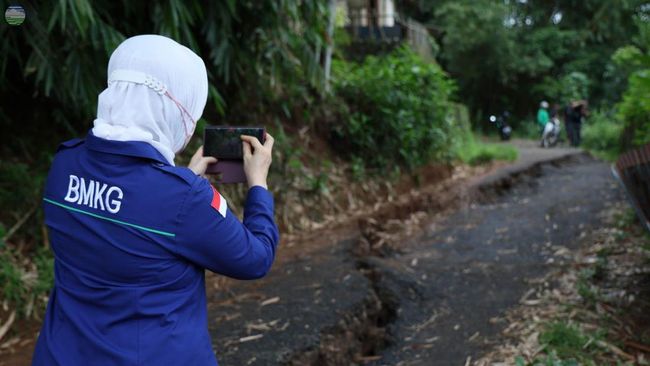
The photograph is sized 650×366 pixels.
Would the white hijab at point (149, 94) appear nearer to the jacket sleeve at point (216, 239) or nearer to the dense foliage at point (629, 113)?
the jacket sleeve at point (216, 239)

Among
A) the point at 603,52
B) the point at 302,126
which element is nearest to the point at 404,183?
the point at 302,126

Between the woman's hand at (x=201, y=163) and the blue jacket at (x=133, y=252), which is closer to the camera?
the blue jacket at (x=133, y=252)

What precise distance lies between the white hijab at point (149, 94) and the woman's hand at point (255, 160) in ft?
0.84

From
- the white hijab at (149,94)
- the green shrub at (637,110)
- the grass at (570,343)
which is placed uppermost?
the white hijab at (149,94)

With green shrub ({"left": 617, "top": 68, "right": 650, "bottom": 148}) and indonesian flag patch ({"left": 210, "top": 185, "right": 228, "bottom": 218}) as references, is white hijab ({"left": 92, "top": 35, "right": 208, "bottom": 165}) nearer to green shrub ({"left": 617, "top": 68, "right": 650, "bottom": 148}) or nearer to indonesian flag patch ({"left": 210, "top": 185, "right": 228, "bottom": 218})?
indonesian flag patch ({"left": 210, "top": 185, "right": 228, "bottom": 218})

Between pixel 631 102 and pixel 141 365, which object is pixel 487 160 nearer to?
pixel 631 102

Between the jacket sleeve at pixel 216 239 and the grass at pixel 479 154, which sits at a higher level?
the jacket sleeve at pixel 216 239

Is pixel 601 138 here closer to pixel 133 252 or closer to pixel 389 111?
pixel 389 111

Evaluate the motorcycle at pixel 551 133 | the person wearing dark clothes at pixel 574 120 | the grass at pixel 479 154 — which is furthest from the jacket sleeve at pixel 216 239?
the motorcycle at pixel 551 133

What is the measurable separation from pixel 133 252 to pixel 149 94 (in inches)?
14.1

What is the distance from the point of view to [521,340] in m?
3.47

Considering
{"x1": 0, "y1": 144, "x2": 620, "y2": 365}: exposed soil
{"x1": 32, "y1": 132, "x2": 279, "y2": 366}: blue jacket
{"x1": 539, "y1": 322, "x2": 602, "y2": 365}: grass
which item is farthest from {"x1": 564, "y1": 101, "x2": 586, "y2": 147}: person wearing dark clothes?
{"x1": 32, "y1": 132, "x2": 279, "y2": 366}: blue jacket

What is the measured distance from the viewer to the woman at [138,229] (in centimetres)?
140

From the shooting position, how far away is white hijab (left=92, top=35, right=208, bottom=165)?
4.61 feet
